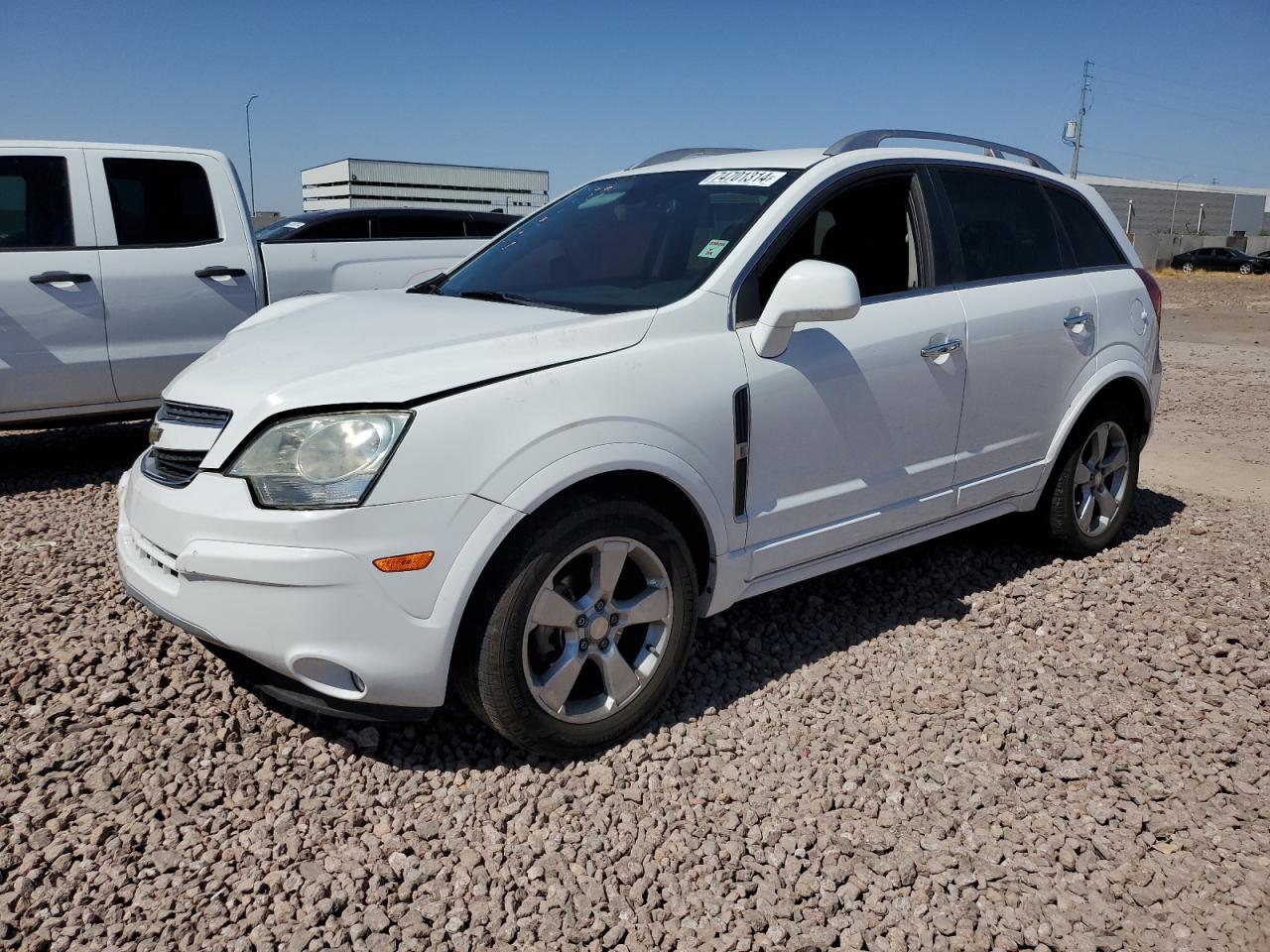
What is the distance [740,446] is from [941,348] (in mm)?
1092

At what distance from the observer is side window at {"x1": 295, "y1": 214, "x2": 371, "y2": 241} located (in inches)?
364

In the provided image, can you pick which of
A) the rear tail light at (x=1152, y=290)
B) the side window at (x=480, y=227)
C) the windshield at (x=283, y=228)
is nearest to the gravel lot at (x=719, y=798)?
the rear tail light at (x=1152, y=290)

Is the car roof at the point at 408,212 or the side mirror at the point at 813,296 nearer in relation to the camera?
the side mirror at the point at 813,296

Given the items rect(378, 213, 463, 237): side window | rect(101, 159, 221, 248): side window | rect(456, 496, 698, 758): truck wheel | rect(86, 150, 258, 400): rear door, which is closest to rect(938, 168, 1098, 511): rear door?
rect(456, 496, 698, 758): truck wheel

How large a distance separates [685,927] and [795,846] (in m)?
0.45

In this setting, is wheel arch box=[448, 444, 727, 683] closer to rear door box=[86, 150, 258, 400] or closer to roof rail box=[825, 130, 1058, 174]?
roof rail box=[825, 130, 1058, 174]

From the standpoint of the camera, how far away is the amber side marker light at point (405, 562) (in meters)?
2.61

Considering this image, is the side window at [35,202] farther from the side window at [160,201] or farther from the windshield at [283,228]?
the windshield at [283,228]

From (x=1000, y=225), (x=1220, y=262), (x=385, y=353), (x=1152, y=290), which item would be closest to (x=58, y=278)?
(x=385, y=353)

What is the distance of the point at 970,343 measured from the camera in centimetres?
393

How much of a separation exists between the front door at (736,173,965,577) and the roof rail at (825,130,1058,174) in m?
0.16

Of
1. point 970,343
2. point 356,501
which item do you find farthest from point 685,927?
point 970,343

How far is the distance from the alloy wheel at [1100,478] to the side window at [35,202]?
5.69 m

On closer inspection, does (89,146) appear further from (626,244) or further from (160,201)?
(626,244)
